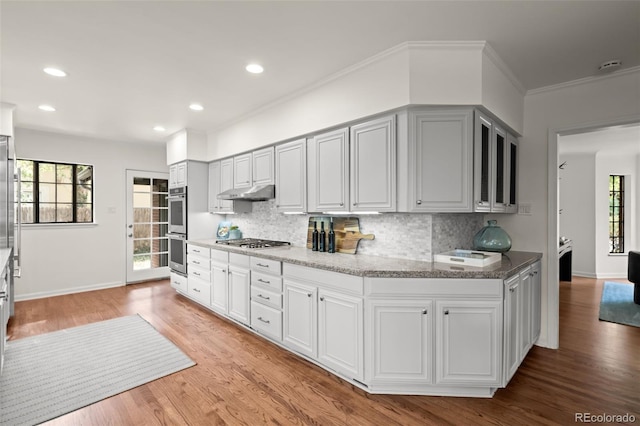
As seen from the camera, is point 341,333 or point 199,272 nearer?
point 341,333

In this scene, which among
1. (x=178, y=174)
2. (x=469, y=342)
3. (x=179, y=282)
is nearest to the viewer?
(x=469, y=342)

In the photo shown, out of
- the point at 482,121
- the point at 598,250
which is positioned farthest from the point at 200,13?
the point at 598,250

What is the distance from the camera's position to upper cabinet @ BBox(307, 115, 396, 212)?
270 centimetres

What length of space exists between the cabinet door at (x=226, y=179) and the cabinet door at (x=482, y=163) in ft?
10.9

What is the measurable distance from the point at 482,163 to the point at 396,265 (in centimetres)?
110

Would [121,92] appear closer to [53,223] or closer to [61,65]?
[61,65]

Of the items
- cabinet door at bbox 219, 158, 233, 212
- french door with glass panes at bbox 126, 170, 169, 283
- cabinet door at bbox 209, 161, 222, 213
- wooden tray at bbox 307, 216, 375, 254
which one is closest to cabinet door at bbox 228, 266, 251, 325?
wooden tray at bbox 307, 216, 375, 254

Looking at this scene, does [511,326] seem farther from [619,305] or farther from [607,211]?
[607,211]

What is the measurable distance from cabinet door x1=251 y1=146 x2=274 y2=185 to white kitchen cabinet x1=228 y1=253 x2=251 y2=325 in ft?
3.24

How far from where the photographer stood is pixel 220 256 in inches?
160

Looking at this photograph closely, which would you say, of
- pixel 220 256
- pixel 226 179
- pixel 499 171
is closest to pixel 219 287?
pixel 220 256

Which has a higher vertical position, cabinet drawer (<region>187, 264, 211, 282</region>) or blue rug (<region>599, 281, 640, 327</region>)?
cabinet drawer (<region>187, 264, 211, 282</region>)

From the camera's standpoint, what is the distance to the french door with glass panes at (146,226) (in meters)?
5.98

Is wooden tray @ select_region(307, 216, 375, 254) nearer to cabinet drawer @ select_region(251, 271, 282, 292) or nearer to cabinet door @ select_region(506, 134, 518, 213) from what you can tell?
cabinet drawer @ select_region(251, 271, 282, 292)
